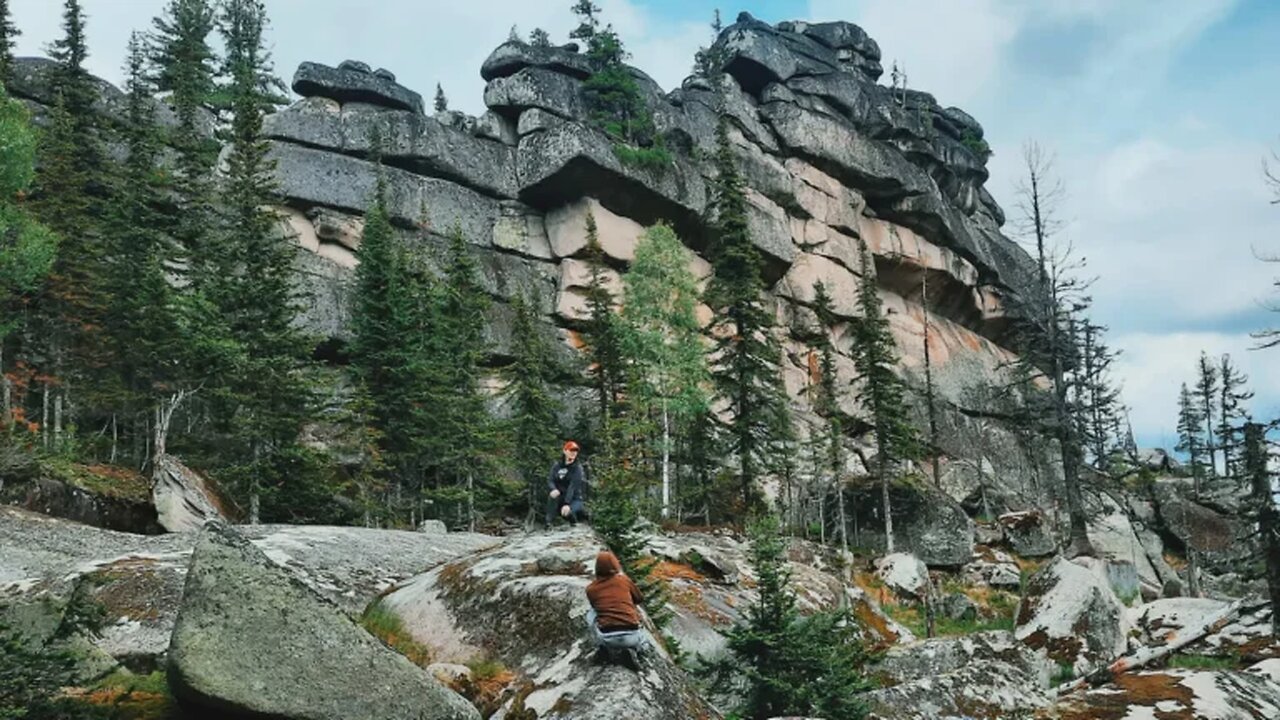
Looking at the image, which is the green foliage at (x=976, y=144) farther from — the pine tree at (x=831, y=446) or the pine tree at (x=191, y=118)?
the pine tree at (x=191, y=118)

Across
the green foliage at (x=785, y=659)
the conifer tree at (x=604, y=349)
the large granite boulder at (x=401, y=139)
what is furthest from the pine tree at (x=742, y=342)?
the large granite boulder at (x=401, y=139)

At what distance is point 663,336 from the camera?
35938 millimetres

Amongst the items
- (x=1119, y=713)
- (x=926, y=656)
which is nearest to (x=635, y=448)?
(x=926, y=656)

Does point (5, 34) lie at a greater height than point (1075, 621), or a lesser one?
greater

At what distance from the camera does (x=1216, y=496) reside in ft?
161

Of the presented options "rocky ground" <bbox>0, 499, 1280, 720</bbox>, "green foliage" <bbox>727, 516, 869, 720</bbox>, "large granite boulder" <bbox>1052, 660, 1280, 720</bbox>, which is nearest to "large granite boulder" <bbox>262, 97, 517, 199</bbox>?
"rocky ground" <bbox>0, 499, 1280, 720</bbox>

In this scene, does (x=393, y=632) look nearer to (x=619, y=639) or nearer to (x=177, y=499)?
(x=619, y=639)

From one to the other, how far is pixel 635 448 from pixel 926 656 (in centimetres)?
1992

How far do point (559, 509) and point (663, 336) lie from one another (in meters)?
21.9

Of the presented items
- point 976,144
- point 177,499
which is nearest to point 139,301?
point 177,499

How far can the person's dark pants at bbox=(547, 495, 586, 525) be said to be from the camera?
46.0 ft

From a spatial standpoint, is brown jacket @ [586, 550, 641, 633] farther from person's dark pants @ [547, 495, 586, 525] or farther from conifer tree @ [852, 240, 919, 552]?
conifer tree @ [852, 240, 919, 552]

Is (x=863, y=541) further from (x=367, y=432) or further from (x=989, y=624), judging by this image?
(x=367, y=432)

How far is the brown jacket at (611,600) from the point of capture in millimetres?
7332
